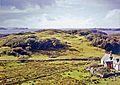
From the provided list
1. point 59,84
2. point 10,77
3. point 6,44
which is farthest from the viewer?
point 6,44

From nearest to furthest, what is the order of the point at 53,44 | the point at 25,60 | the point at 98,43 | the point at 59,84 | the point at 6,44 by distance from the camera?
the point at 59,84, the point at 25,60, the point at 6,44, the point at 53,44, the point at 98,43

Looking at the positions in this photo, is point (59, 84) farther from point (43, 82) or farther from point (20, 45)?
point (20, 45)

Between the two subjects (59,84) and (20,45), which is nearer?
(59,84)

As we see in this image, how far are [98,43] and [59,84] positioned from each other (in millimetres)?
79562

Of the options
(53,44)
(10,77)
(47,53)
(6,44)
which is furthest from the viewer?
(53,44)

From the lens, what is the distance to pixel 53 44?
330ft

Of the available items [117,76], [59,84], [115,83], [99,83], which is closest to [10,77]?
[59,84]

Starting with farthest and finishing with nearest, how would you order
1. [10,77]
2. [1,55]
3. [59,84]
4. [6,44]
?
[6,44], [1,55], [10,77], [59,84]

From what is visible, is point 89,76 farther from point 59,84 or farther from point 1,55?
point 1,55

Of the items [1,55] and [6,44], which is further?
[6,44]

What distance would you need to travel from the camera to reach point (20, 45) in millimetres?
Answer: 88875

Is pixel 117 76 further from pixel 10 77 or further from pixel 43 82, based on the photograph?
pixel 10 77

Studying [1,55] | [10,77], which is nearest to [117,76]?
[10,77]

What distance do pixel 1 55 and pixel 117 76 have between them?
5707 centimetres
